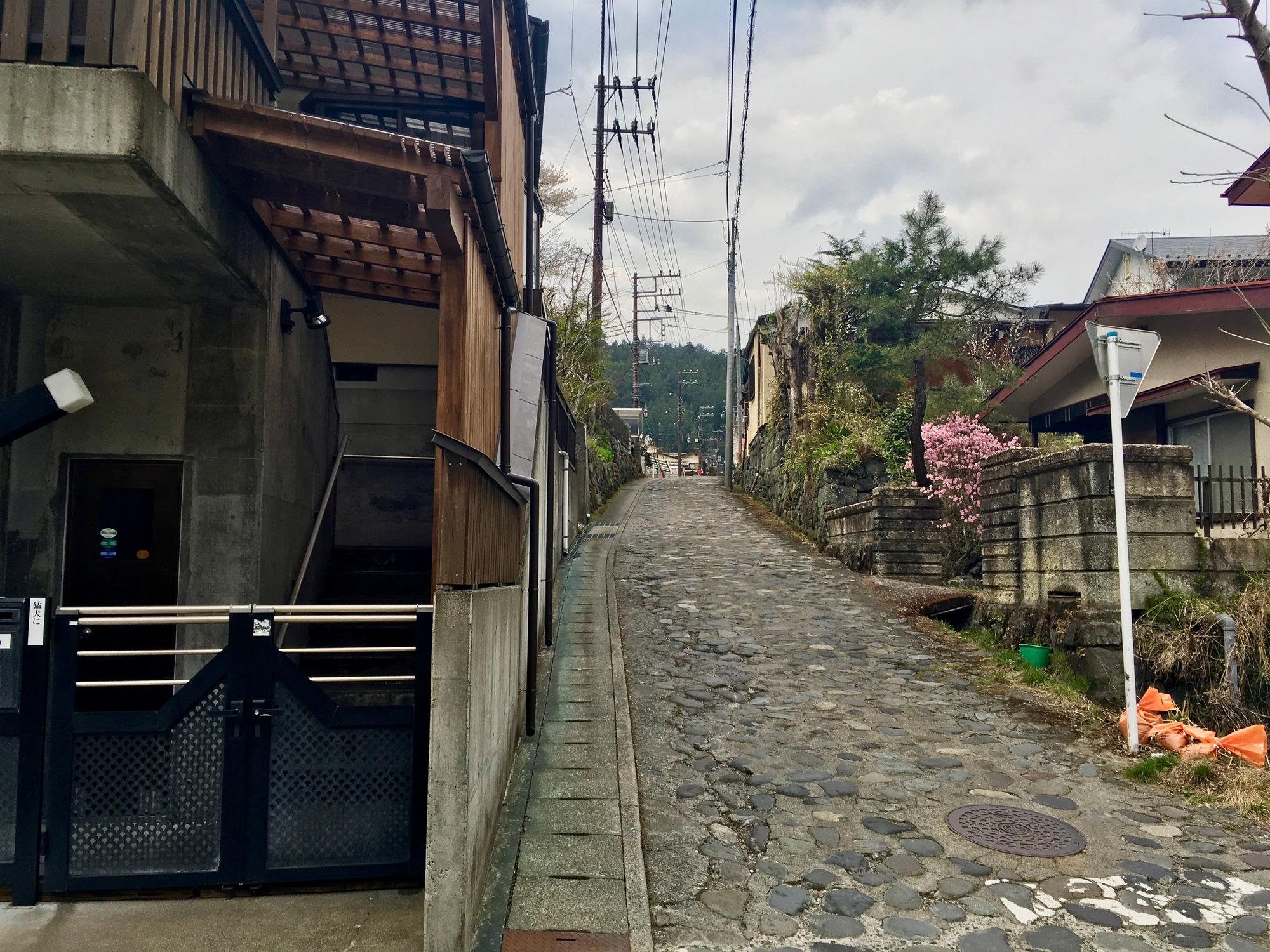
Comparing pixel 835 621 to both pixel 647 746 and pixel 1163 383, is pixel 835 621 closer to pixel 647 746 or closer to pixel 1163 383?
pixel 647 746

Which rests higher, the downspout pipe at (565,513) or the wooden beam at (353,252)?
the wooden beam at (353,252)

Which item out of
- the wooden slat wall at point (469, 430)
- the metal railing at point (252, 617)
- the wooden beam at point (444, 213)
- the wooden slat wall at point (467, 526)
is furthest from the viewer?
the wooden beam at point (444, 213)

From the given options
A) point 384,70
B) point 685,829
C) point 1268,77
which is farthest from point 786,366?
point 685,829

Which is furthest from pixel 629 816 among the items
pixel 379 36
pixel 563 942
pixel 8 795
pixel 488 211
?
pixel 379 36

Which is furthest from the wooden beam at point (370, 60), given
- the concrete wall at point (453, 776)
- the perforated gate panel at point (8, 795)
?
the perforated gate panel at point (8, 795)

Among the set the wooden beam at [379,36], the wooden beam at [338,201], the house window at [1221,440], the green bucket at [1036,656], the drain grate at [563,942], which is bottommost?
the drain grate at [563,942]

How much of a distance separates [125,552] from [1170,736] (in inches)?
332

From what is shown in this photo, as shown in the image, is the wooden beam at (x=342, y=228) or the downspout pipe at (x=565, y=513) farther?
the downspout pipe at (x=565, y=513)

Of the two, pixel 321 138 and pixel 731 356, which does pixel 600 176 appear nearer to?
pixel 731 356

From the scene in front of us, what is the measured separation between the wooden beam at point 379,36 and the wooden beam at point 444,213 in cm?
303

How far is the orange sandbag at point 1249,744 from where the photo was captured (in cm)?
597

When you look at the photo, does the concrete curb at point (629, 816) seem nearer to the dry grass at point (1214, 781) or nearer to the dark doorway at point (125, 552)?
the dry grass at point (1214, 781)

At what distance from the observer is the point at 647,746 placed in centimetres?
662

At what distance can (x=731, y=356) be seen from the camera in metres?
30.1
